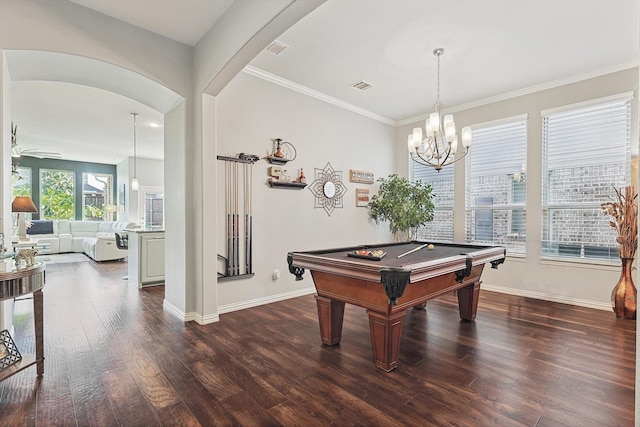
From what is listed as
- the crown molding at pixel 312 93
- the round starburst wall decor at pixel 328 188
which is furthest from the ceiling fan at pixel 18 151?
the round starburst wall decor at pixel 328 188

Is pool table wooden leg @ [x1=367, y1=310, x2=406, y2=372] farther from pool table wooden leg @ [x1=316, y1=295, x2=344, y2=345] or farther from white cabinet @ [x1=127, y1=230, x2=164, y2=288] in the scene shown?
white cabinet @ [x1=127, y1=230, x2=164, y2=288]

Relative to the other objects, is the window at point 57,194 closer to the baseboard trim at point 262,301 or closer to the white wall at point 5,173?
the white wall at point 5,173

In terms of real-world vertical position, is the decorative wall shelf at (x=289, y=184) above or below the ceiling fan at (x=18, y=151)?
below

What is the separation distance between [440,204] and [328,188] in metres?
2.19

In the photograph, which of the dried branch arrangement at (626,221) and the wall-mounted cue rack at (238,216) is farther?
the wall-mounted cue rack at (238,216)

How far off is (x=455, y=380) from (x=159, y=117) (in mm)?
6138

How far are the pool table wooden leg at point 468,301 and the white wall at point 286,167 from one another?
212 cm

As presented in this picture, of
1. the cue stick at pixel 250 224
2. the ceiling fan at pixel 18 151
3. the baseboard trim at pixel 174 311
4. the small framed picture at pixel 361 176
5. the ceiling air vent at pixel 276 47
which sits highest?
the ceiling air vent at pixel 276 47

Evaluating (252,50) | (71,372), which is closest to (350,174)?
(252,50)

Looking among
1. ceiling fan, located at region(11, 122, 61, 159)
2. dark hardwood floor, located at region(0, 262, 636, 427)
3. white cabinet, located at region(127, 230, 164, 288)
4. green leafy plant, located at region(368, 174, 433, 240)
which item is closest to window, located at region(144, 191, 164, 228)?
ceiling fan, located at region(11, 122, 61, 159)

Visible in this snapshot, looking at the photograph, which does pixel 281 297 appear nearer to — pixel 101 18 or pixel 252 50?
pixel 252 50

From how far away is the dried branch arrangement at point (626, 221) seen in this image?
3.57 m

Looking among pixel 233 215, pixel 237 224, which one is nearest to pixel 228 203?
pixel 233 215

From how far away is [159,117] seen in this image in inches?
231
